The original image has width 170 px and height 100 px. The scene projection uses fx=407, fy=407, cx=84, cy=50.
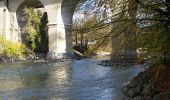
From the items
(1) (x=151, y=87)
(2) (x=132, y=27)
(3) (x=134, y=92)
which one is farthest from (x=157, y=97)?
(2) (x=132, y=27)

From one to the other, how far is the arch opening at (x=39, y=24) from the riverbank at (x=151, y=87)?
99.2 feet

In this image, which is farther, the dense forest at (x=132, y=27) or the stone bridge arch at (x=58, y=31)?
the stone bridge arch at (x=58, y=31)

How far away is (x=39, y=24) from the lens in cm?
4406

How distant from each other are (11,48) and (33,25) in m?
3.94

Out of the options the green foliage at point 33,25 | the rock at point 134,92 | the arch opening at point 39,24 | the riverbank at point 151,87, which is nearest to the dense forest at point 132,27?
the riverbank at point 151,87

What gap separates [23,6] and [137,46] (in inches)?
1536

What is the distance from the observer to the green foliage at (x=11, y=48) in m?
41.5

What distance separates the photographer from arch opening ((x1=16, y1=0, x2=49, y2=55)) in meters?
43.9

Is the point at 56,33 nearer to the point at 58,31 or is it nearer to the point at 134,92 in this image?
the point at 58,31

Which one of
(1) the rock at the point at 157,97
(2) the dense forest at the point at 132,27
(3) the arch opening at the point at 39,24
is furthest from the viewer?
(3) the arch opening at the point at 39,24

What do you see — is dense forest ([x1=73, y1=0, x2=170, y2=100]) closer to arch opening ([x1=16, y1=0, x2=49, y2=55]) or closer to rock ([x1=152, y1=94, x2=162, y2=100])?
rock ([x1=152, y1=94, x2=162, y2=100])

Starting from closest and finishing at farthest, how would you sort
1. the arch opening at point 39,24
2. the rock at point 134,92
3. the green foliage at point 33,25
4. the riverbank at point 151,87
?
the riverbank at point 151,87
the rock at point 134,92
the green foliage at point 33,25
the arch opening at point 39,24

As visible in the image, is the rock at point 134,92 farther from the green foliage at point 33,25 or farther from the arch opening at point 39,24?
the green foliage at point 33,25

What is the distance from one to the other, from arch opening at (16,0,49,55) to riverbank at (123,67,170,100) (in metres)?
30.2
